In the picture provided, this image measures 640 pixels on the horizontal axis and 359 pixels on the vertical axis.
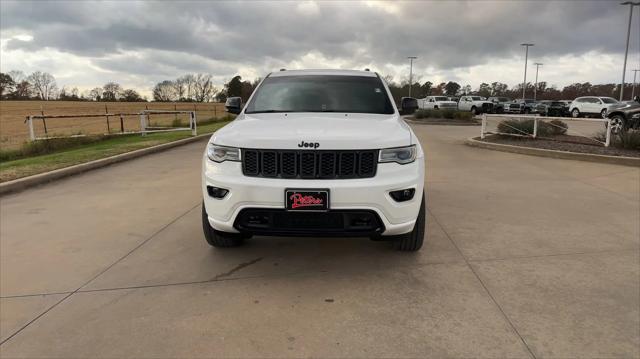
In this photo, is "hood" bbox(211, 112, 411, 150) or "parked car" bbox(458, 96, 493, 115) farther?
"parked car" bbox(458, 96, 493, 115)

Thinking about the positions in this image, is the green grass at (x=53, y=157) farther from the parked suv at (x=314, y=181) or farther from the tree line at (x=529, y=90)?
the tree line at (x=529, y=90)

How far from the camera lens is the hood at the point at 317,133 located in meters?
3.55

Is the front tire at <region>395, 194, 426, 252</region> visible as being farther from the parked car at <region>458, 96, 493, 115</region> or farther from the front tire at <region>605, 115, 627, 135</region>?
the parked car at <region>458, 96, 493, 115</region>

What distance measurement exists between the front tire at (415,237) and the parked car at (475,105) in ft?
126

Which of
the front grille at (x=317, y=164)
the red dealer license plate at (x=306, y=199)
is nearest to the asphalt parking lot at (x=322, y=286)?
the red dealer license plate at (x=306, y=199)

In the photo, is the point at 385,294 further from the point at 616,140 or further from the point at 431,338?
the point at 616,140

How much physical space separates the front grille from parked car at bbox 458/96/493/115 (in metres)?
39.1

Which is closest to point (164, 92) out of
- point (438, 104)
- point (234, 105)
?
point (438, 104)

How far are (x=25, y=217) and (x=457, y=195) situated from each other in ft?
19.2

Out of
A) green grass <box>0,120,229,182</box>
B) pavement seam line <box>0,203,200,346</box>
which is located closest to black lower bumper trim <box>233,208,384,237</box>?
pavement seam line <box>0,203,200,346</box>

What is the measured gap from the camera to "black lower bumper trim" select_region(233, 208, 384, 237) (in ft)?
11.4

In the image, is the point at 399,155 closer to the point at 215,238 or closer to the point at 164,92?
the point at 215,238

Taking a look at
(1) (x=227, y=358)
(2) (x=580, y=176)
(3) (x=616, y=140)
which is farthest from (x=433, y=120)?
(1) (x=227, y=358)

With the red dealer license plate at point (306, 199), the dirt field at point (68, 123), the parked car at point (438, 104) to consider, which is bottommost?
the dirt field at point (68, 123)
